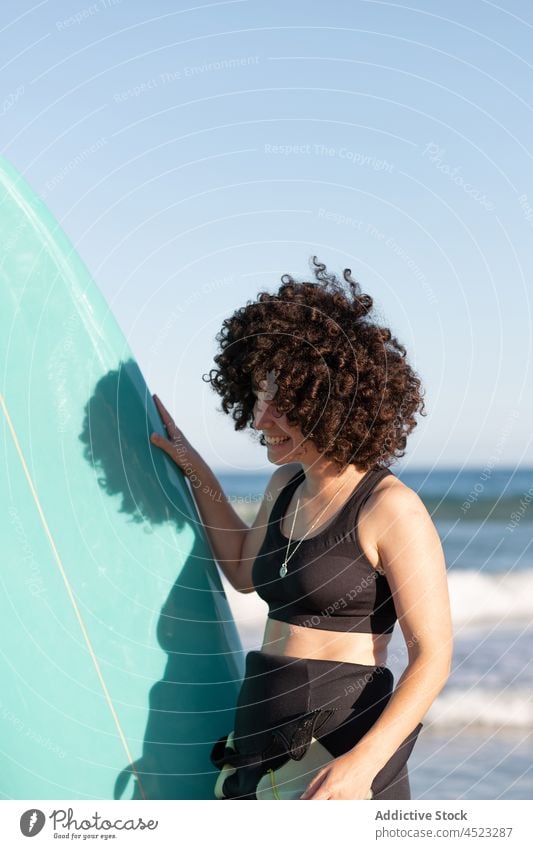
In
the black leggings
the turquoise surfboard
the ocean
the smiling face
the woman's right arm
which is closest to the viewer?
the black leggings

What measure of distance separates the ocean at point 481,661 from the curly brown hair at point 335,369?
6.30 feet

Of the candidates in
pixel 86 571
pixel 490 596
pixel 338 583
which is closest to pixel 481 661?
pixel 490 596

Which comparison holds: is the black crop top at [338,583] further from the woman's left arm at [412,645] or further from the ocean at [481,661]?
the ocean at [481,661]

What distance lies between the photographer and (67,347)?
197cm

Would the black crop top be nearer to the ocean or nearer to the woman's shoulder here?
the woman's shoulder

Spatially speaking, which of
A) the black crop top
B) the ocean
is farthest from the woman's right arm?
the ocean

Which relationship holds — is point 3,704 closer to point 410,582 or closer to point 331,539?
point 331,539

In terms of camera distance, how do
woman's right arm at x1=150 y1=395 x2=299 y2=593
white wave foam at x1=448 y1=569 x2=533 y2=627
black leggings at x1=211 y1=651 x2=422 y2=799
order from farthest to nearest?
white wave foam at x1=448 y1=569 x2=533 y2=627 < woman's right arm at x1=150 y1=395 x2=299 y2=593 < black leggings at x1=211 y1=651 x2=422 y2=799

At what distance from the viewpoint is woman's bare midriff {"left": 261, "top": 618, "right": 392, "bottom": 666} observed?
1682 mm

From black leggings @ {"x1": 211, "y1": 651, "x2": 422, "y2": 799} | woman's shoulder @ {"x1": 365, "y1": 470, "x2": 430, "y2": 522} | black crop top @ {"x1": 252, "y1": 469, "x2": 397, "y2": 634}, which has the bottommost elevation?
black leggings @ {"x1": 211, "y1": 651, "x2": 422, "y2": 799}

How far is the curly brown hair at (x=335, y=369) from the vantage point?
1.70 metres

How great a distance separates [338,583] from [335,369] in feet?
1.23

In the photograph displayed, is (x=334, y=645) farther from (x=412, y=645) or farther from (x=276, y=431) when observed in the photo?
(x=276, y=431)
